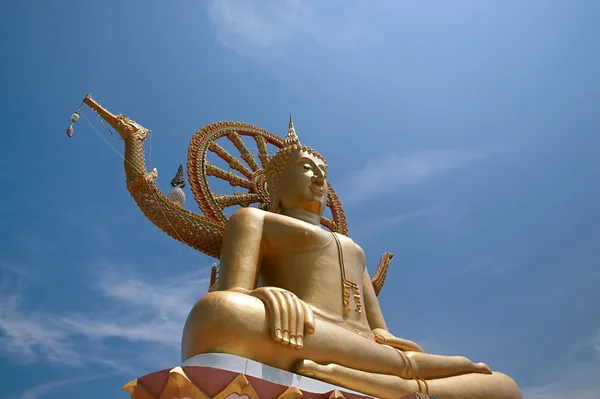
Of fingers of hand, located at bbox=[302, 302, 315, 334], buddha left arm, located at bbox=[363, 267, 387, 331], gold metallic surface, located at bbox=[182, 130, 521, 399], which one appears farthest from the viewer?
buddha left arm, located at bbox=[363, 267, 387, 331]

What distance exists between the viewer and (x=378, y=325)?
20.2ft

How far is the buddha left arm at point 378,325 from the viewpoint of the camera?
5.51 metres

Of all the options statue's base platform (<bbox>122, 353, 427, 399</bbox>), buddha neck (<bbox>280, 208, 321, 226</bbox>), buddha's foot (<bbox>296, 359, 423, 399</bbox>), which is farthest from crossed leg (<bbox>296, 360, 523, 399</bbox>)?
buddha neck (<bbox>280, 208, 321, 226</bbox>)

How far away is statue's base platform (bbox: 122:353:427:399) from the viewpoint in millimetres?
3590

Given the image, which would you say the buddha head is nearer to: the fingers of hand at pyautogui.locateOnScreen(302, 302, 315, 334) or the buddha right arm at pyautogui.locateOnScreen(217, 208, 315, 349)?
the buddha right arm at pyautogui.locateOnScreen(217, 208, 315, 349)

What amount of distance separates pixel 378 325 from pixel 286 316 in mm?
2009

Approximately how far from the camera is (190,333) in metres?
4.34

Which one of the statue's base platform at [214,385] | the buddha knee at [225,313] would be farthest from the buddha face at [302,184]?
the statue's base platform at [214,385]

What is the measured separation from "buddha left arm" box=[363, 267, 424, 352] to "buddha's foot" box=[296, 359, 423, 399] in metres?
0.64

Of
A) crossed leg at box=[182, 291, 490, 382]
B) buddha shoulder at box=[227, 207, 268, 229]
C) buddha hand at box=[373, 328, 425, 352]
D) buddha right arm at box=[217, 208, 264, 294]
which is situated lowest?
crossed leg at box=[182, 291, 490, 382]

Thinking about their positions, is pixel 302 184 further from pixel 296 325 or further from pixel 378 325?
pixel 296 325

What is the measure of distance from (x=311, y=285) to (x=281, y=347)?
1159 millimetres

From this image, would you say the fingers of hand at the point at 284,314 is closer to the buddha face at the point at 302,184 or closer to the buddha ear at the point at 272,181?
the buddha face at the point at 302,184

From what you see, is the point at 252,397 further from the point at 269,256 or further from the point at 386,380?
the point at 269,256
